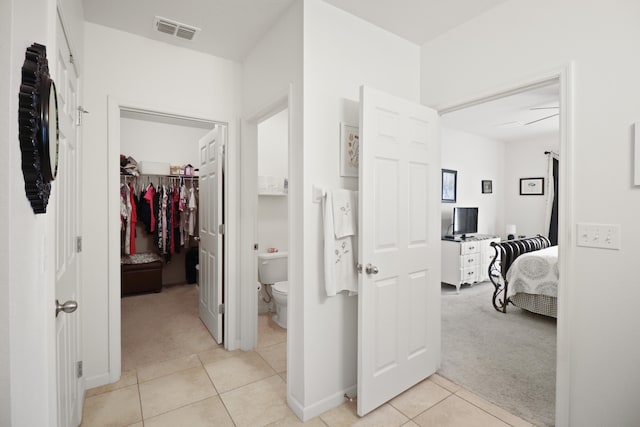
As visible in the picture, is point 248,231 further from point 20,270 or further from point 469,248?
point 469,248

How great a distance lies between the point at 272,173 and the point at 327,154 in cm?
198

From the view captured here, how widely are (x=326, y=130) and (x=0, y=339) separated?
1.71 metres

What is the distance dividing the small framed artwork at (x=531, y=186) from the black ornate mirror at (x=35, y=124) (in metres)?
7.00

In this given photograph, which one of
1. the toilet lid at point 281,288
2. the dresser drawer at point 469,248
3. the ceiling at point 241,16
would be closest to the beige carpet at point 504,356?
→ the dresser drawer at point 469,248

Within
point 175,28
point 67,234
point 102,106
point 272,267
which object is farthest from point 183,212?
point 67,234

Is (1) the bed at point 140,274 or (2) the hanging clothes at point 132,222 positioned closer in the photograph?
(1) the bed at point 140,274

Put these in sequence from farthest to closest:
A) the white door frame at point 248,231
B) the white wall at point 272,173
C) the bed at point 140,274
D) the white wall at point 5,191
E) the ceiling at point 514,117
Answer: the bed at point 140,274
the ceiling at point 514,117
the white wall at point 272,173
the white door frame at point 248,231
the white wall at point 5,191

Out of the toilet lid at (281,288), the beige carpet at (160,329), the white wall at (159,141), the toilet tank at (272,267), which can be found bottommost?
the beige carpet at (160,329)

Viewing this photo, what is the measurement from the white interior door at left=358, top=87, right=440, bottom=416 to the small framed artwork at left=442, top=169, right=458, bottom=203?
3091 mm

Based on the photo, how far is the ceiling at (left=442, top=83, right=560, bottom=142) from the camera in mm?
3912

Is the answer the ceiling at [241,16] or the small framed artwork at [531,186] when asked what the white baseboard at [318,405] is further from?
the small framed artwork at [531,186]

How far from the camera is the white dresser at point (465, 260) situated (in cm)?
475

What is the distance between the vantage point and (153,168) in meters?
4.71

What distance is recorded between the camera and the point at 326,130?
6.63 feet
